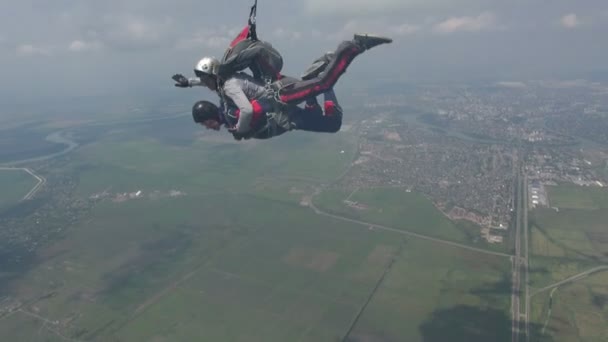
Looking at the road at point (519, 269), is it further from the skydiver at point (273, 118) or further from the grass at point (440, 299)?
the skydiver at point (273, 118)

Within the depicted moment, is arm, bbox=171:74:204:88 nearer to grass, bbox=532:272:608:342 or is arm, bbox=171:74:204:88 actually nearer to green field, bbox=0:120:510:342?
green field, bbox=0:120:510:342

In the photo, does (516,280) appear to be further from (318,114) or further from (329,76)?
(329,76)

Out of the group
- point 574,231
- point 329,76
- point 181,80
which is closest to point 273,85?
point 329,76

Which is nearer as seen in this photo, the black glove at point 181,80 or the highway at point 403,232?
the black glove at point 181,80

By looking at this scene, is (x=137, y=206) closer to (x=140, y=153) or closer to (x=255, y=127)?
(x=140, y=153)

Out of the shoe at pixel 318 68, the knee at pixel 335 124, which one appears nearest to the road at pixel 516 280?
the knee at pixel 335 124

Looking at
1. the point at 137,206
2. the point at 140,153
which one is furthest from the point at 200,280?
the point at 140,153
